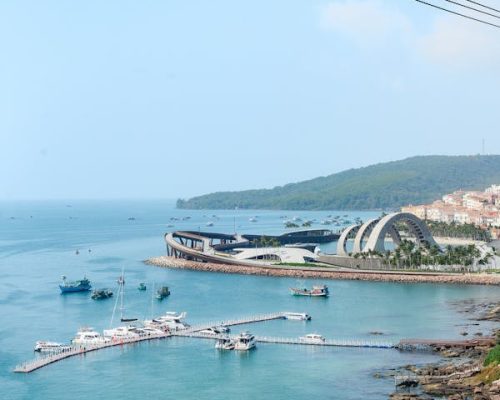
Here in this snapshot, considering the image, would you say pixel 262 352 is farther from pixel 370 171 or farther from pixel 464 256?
pixel 370 171

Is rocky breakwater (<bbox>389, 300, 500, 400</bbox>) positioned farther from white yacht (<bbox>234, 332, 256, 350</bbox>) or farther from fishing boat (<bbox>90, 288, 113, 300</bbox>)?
fishing boat (<bbox>90, 288, 113, 300</bbox>)

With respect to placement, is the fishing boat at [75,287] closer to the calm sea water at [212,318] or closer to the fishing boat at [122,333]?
the calm sea water at [212,318]

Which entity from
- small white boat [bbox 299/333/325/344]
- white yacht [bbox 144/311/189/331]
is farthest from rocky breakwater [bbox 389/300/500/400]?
white yacht [bbox 144/311/189/331]

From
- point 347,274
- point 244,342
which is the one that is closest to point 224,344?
point 244,342

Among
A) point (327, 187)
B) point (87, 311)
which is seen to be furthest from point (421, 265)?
point (327, 187)

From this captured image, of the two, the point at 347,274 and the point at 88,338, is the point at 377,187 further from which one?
the point at 88,338

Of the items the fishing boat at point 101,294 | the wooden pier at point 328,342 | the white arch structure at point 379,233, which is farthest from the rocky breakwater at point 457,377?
the white arch structure at point 379,233

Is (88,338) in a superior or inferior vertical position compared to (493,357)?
inferior
